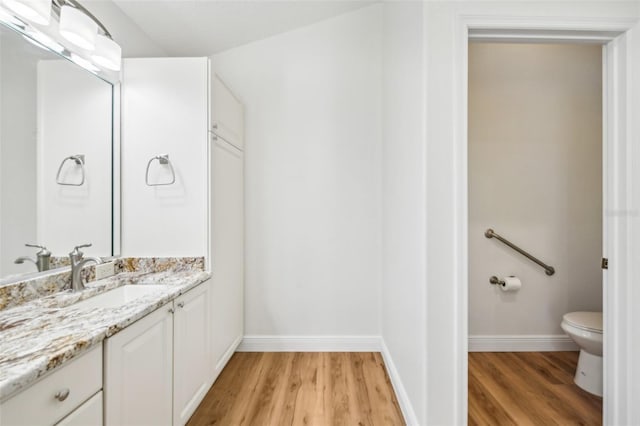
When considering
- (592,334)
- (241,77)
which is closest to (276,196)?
(241,77)

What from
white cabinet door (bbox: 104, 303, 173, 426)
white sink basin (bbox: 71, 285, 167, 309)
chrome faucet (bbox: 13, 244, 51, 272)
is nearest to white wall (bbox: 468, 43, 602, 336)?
white cabinet door (bbox: 104, 303, 173, 426)

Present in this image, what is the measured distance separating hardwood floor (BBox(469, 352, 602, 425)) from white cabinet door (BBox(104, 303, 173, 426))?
5.55ft

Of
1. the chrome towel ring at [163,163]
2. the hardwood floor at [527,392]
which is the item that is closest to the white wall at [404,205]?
the hardwood floor at [527,392]

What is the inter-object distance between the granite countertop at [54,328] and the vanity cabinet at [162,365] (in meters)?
0.06

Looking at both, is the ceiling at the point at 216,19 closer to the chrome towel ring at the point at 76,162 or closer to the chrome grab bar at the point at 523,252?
the chrome towel ring at the point at 76,162

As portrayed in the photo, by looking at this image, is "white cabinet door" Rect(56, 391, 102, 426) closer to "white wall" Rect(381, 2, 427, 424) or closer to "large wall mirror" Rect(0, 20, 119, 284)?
"large wall mirror" Rect(0, 20, 119, 284)

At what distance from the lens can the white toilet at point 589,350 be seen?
1925 millimetres

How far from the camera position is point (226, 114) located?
2195 mm

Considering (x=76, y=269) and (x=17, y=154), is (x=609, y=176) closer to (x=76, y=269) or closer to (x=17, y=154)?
(x=76, y=269)

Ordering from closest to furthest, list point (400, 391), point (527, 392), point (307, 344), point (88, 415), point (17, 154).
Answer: point (88, 415)
point (17, 154)
point (400, 391)
point (527, 392)
point (307, 344)

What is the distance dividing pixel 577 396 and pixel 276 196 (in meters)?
2.59

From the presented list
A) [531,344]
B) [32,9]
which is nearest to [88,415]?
[32,9]

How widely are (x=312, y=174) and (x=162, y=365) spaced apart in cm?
178

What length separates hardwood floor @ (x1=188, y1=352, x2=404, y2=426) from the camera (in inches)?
68.9
